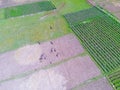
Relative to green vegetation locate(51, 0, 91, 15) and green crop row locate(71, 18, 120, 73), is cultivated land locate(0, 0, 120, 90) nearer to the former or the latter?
green crop row locate(71, 18, 120, 73)

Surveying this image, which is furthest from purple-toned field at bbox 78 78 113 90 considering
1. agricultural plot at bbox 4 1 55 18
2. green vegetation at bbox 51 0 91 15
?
agricultural plot at bbox 4 1 55 18

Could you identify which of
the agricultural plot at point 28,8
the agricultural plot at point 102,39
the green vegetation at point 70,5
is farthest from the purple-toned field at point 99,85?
the agricultural plot at point 28,8

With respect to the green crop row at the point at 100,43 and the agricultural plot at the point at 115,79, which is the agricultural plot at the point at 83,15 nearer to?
the green crop row at the point at 100,43

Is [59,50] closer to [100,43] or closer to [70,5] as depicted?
[100,43]

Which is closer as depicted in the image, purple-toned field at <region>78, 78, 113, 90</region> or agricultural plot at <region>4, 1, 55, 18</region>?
purple-toned field at <region>78, 78, 113, 90</region>

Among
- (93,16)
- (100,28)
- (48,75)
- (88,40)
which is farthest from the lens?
(93,16)

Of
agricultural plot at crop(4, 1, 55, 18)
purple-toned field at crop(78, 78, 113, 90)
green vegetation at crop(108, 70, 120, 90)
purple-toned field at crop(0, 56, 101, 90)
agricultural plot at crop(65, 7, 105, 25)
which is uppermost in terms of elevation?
green vegetation at crop(108, 70, 120, 90)

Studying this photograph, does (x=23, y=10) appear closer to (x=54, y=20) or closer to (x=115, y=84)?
(x=54, y=20)

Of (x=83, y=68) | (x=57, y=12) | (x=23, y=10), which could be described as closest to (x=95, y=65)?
(x=83, y=68)
